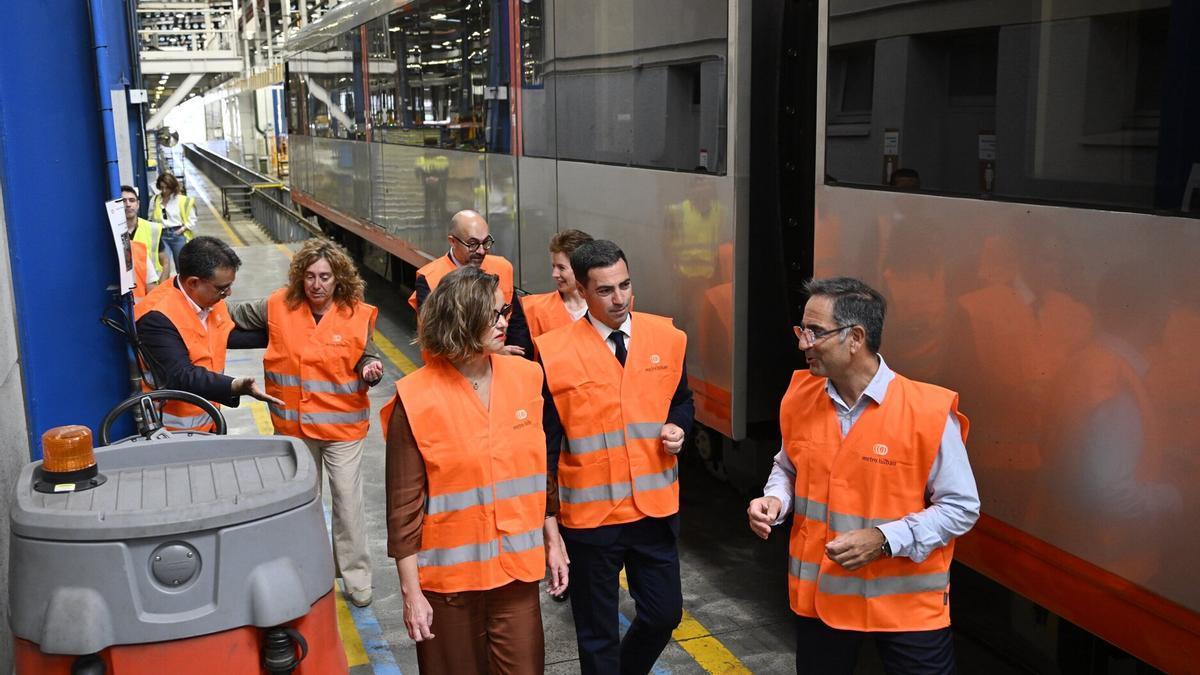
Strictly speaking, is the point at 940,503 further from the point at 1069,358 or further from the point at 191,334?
the point at 191,334

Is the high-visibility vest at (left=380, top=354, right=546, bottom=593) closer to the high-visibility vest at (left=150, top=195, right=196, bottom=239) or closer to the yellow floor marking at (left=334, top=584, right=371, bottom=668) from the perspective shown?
the yellow floor marking at (left=334, top=584, right=371, bottom=668)

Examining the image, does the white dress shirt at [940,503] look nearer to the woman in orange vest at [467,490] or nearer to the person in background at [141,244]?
the woman in orange vest at [467,490]

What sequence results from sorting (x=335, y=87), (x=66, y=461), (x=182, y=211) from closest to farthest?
(x=66, y=461) < (x=335, y=87) < (x=182, y=211)

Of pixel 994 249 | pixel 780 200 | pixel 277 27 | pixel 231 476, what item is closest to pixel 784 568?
pixel 780 200

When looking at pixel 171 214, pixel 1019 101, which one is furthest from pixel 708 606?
pixel 171 214

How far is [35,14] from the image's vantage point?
4402 mm

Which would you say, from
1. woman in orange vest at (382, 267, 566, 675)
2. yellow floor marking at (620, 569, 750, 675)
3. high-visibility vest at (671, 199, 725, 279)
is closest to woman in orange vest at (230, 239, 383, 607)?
yellow floor marking at (620, 569, 750, 675)

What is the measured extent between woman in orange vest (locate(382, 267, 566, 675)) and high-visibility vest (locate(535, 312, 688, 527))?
0.43 meters

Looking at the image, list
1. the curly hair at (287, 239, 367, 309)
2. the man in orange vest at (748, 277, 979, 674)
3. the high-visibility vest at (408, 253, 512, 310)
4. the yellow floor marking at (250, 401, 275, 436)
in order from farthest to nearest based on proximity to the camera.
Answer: the yellow floor marking at (250, 401, 275, 436) → the high-visibility vest at (408, 253, 512, 310) → the curly hair at (287, 239, 367, 309) → the man in orange vest at (748, 277, 979, 674)

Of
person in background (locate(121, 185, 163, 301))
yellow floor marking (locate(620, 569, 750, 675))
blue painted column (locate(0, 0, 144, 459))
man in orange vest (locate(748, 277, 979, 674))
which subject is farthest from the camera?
person in background (locate(121, 185, 163, 301))

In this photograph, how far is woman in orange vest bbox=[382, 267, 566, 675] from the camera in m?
3.36

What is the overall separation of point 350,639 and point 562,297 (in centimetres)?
185

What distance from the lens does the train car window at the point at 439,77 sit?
29.0 ft

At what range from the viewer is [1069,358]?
342 cm
